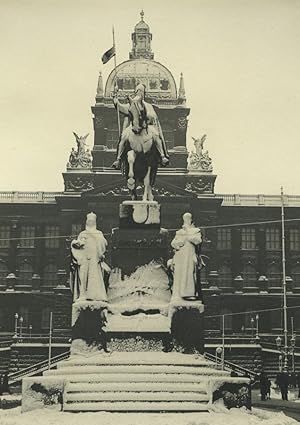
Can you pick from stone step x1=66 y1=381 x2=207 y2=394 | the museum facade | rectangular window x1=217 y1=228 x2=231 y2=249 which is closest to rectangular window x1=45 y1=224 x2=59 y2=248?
the museum facade

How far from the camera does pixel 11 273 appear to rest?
8231 cm

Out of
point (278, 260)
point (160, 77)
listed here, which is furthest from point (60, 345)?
point (160, 77)

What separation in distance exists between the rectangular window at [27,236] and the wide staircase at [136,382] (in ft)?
219

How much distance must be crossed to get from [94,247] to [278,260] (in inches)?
2627

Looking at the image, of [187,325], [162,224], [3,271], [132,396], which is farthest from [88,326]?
[3,271]

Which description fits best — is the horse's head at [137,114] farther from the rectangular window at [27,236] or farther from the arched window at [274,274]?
the arched window at [274,274]

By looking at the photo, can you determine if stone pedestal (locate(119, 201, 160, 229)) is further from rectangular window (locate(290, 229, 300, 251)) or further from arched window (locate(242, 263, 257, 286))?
rectangular window (locate(290, 229, 300, 251))

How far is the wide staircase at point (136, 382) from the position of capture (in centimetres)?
1555

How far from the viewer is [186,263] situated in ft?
60.7

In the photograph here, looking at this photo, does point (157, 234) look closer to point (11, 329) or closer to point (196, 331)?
point (196, 331)

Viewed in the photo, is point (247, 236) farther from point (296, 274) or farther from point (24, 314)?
point (24, 314)

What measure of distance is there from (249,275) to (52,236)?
19.4 metres

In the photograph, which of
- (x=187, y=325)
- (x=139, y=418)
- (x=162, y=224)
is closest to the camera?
(x=139, y=418)

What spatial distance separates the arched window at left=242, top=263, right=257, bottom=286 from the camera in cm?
8294
